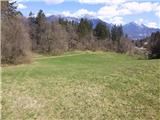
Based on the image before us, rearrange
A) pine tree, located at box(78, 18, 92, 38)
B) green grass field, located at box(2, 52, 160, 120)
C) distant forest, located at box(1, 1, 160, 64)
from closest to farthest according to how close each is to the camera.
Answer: green grass field, located at box(2, 52, 160, 120)
distant forest, located at box(1, 1, 160, 64)
pine tree, located at box(78, 18, 92, 38)

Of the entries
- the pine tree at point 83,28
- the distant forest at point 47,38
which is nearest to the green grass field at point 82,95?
the distant forest at point 47,38

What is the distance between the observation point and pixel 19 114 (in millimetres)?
12070

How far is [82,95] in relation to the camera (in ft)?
47.7

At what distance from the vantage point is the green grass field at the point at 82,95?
12.5 meters

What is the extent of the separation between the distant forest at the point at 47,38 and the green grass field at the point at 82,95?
12.9m

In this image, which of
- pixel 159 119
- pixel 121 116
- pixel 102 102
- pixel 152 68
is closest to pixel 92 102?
pixel 102 102

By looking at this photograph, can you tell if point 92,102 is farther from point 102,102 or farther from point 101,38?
point 101,38

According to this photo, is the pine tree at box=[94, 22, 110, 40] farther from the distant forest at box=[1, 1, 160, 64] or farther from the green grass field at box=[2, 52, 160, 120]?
the green grass field at box=[2, 52, 160, 120]

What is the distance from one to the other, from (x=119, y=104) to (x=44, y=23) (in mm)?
65157

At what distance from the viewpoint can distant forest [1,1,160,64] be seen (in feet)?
103

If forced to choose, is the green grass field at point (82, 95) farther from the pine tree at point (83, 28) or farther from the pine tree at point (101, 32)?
the pine tree at point (101, 32)

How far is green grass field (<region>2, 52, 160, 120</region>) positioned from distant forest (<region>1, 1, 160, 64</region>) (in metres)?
12.9

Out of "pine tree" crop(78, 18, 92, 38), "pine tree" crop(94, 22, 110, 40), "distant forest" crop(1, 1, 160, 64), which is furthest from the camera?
"pine tree" crop(94, 22, 110, 40)

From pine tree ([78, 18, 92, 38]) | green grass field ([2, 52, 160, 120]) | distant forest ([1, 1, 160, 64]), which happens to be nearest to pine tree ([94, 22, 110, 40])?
distant forest ([1, 1, 160, 64])
